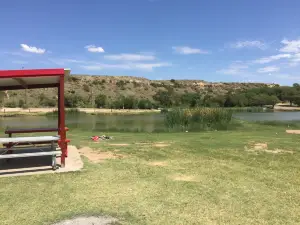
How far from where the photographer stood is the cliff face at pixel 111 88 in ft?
196

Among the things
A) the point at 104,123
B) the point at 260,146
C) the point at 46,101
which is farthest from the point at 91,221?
the point at 46,101

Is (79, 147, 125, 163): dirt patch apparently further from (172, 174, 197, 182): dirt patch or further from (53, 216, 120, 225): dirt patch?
(53, 216, 120, 225): dirt patch

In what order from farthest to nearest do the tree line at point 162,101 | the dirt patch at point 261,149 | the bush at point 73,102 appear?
the tree line at point 162,101
the bush at point 73,102
the dirt patch at point 261,149

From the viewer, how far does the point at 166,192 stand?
574cm

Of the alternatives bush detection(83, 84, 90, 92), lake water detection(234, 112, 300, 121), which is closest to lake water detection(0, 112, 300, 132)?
lake water detection(234, 112, 300, 121)

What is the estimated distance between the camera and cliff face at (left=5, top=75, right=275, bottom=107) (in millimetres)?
59700

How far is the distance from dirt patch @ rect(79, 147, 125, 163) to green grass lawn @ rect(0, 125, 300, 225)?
0.35m

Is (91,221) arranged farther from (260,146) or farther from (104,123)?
(104,123)

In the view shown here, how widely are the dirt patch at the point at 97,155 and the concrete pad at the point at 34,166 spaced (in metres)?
0.31

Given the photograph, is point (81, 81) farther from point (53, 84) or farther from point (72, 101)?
point (53, 84)

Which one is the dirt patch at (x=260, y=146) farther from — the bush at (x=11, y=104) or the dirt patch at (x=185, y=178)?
the bush at (x=11, y=104)

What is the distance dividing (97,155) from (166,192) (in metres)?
3.87

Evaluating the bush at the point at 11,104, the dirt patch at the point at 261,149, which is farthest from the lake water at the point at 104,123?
the bush at the point at 11,104

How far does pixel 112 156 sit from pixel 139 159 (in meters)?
0.88
